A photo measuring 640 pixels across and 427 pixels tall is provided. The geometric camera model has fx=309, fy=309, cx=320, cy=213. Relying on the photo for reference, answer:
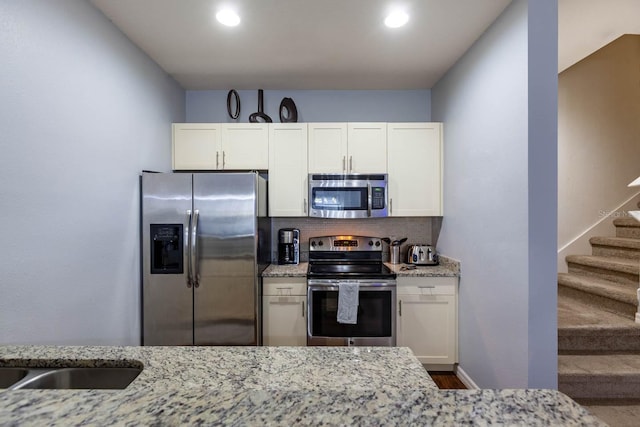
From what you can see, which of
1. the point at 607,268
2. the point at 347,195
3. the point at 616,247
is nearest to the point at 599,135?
the point at 616,247

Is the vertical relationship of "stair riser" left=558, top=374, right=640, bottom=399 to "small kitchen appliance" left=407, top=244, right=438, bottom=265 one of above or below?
below

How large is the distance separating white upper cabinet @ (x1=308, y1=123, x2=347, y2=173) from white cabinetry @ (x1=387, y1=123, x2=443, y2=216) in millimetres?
450

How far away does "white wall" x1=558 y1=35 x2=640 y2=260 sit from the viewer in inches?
134

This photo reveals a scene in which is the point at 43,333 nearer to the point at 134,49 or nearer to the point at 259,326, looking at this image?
the point at 259,326

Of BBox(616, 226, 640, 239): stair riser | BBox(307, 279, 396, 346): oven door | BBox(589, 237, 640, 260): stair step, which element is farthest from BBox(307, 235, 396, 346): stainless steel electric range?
BBox(616, 226, 640, 239): stair riser

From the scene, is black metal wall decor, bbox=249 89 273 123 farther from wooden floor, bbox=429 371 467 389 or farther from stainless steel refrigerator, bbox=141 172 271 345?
wooden floor, bbox=429 371 467 389

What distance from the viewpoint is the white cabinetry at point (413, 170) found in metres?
2.96

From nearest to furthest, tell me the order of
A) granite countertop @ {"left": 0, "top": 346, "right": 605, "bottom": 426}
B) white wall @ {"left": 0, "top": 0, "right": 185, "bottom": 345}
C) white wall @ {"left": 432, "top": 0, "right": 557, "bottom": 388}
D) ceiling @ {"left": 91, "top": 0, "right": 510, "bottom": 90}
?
granite countertop @ {"left": 0, "top": 346, "right": 605, "bottom": 426} → white wall @ {"left": 0, "top": 0, "right": 185, "bottom": 345} → white wall @ {"left": 432, "top": 0, "right": 557, "bottom": 388} → ceiling @ {"left": 91, "top": 0, "right": 510, "bottom": 90}

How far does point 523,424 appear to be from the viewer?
1.67ft

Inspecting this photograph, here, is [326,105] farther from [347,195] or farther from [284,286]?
[284,286]

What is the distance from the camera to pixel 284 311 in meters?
2.65

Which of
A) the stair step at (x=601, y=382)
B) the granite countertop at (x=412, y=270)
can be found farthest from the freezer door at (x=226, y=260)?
the stair step at (x=601, y=382)

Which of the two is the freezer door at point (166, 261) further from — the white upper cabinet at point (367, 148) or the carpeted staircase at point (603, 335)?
the carpeted staircase at point (603, 335)

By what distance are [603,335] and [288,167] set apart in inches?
111
